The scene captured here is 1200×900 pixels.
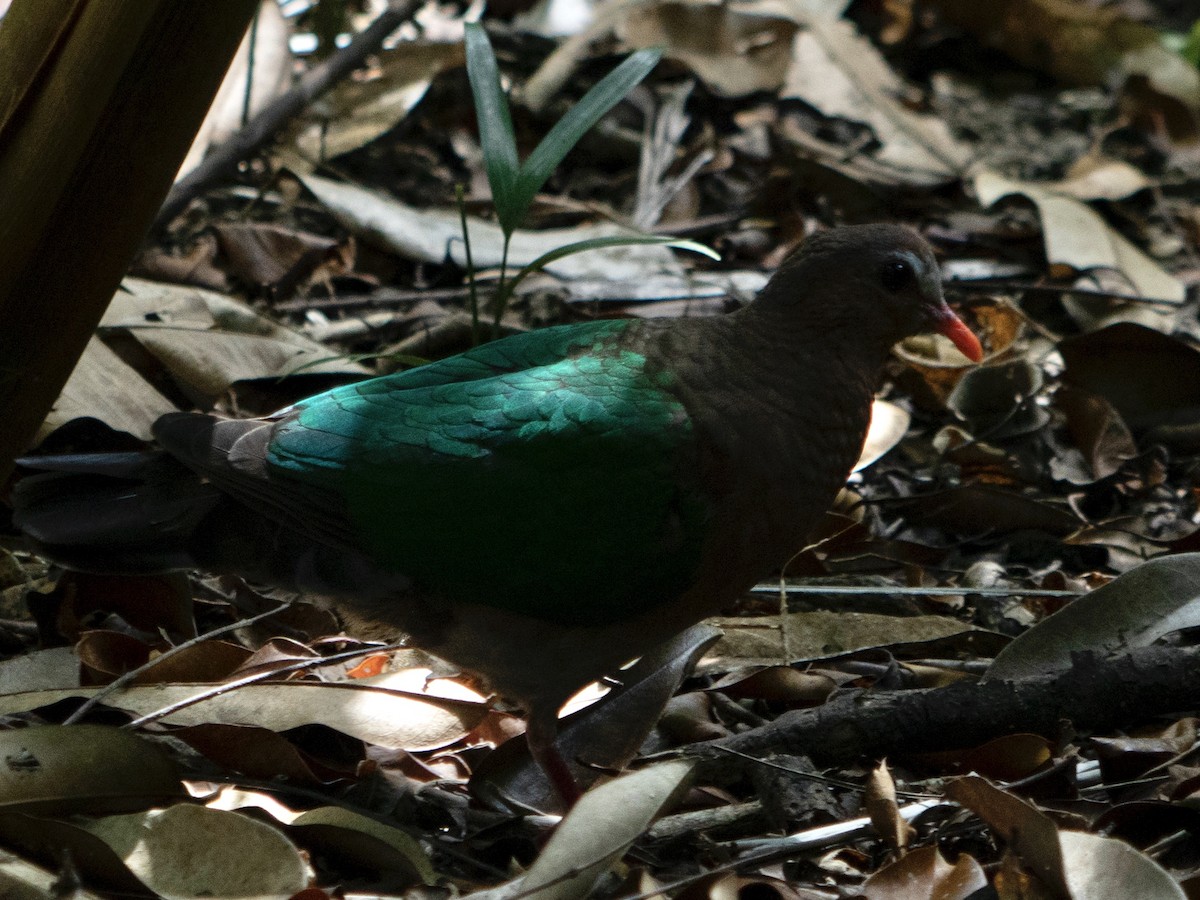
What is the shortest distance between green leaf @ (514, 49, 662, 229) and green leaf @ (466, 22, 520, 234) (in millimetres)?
31

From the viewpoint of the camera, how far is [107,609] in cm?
398

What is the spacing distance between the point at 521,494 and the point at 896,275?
1189 millimetres

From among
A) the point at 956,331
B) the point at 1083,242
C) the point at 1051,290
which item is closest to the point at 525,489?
the point at 956,331

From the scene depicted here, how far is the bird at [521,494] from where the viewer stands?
3381 mm

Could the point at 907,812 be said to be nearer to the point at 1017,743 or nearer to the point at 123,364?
the point at 1017,743

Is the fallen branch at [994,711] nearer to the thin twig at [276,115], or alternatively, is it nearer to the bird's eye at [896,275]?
the bird's eye at [896,275]

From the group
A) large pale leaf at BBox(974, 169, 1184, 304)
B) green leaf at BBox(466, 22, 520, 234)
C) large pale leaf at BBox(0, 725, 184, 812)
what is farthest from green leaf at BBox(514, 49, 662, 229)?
large pale leaf at BBox(0, 725, 184, 812)

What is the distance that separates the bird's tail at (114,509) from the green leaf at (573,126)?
1.41 m

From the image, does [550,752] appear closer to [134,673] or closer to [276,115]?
[134,673]

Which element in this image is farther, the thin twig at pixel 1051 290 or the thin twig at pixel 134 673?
the thin twig at pixel 1051 290

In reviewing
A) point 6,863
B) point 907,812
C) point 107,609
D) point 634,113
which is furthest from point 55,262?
point 634,113

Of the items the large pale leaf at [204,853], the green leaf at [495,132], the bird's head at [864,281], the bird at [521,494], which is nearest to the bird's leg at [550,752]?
the bird at [521,494]

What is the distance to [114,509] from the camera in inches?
141

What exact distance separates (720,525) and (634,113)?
3535 millimetres
